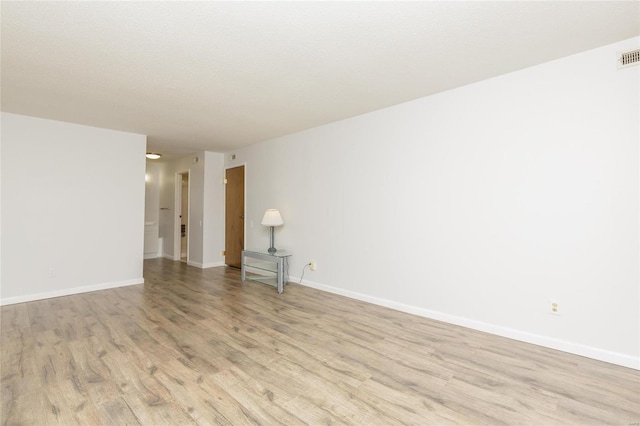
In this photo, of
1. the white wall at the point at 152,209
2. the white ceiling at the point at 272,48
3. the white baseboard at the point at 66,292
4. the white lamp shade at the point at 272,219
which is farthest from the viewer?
the white wall at the point at 152,209

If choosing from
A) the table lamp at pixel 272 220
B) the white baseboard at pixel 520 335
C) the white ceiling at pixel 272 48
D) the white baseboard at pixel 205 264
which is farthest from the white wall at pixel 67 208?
the white baseboard at pixel 520 335

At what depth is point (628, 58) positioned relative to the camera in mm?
2295

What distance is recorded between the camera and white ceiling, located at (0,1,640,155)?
195 centimetres

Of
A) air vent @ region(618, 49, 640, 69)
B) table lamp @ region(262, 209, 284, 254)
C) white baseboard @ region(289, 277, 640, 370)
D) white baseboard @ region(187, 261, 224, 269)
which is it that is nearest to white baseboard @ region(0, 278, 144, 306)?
white baseboard @ region(187, 261, 224, 269)

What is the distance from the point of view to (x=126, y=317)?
3.38 meters

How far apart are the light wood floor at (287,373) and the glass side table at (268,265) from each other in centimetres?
103

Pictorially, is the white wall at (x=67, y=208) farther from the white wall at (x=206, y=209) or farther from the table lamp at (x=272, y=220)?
the table lamp at (x=272, y=220)

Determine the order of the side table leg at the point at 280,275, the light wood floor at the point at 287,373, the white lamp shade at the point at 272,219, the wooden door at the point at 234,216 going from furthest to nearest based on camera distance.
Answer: the wooden door at the point at 234,216, the white lamp shade at the point at 272,219, the side table leg at the point at 280,275, the light wood floor at the point at 287,373

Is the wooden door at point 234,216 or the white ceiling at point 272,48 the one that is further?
the wooden door at point 234,216

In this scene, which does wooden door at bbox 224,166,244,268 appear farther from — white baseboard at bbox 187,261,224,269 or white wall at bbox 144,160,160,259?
white wall at bbox 144,160,160,259

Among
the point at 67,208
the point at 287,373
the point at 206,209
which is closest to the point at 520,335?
the point at 287,373

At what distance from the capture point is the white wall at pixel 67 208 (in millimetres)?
3971

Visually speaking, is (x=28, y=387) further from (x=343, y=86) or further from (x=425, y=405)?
(x=343, y=86)

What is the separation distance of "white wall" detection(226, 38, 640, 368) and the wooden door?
2493mm
